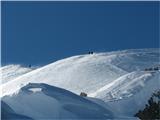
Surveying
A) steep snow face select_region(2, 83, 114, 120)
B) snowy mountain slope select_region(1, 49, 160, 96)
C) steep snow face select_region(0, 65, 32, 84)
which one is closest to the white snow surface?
snowy mountain slope select_region(1, 49, 160, 96)

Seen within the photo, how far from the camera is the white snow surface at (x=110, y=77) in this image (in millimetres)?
17016

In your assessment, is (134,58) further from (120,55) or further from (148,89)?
(148,89)

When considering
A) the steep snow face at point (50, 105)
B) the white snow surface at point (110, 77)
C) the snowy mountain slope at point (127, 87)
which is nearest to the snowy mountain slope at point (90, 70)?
the white snow surface at point (110, 77)

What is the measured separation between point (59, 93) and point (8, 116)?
2.05 metres

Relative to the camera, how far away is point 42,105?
11820 millimetres

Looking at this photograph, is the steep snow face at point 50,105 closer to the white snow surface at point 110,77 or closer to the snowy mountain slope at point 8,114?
the white snow surface at point 110,77

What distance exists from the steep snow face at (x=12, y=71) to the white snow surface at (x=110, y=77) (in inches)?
155

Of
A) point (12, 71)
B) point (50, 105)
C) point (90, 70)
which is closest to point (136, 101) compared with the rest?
point (50, 105)

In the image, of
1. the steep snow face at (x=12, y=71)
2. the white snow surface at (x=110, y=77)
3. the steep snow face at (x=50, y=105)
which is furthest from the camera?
the steep snow face at (x=12, y=71)

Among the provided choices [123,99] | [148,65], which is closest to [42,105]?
[123,99]

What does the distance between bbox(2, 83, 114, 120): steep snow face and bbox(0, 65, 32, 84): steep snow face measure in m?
27.0

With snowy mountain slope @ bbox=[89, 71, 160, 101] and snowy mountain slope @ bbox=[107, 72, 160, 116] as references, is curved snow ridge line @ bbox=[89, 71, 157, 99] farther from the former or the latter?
snowy mountain slope @ bbox=[107, 72, 160, 116]

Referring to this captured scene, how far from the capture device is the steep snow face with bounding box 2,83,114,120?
37.7ft

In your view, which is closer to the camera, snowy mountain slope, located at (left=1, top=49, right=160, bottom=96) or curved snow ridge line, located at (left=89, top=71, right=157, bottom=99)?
curved snow ridge line, located at (left=89, top=71, right=157, bottom=99)
